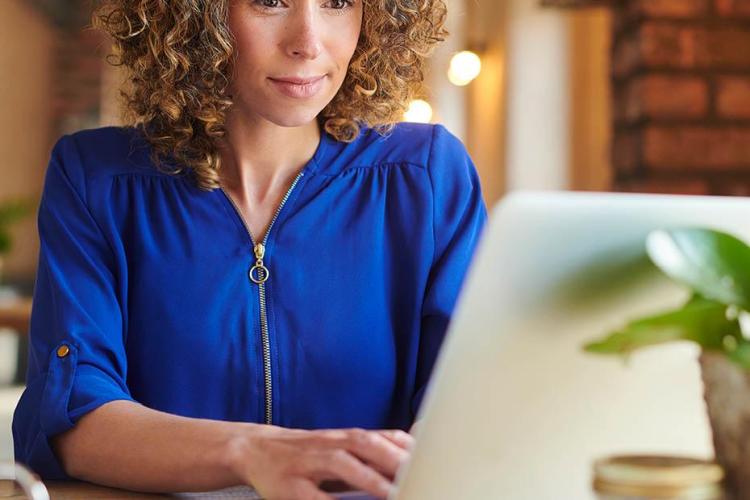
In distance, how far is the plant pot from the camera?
53cm

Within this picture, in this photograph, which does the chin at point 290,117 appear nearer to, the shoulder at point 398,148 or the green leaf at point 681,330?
the shoulder at point 398,148

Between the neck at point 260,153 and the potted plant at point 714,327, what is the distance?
717 mm

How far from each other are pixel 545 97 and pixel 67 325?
3486 millimetres

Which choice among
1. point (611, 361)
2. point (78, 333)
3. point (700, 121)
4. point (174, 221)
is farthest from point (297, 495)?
point (700, 121)

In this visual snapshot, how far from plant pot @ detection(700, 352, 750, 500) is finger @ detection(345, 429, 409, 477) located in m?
0.21

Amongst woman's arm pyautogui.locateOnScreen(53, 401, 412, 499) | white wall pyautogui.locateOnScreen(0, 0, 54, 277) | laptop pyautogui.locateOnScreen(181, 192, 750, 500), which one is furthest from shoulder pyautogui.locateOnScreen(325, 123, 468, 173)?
white wall pyautogui.locateOnScreen(0, 0, 54, 277)

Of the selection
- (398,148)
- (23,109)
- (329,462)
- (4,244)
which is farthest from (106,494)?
(23,109)

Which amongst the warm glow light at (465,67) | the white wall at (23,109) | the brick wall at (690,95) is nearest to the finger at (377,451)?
the brick wall at (690,95)

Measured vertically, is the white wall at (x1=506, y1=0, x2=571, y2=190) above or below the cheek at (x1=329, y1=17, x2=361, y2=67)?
below

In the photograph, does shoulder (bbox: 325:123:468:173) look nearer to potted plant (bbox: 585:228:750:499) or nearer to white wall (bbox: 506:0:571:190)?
potted plant (bbox: 585:228:750:499)

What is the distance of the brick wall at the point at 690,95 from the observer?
2721 mm

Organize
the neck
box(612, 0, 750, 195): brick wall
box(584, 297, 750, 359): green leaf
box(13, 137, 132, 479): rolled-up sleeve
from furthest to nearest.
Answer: box(612, 0, 750, 195): brick wall < the neck < box(13, 137, 132, 479): rolled-up sleeve < box(584, 297, 750, 359): green leaf

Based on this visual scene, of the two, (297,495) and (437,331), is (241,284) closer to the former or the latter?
(437,331)

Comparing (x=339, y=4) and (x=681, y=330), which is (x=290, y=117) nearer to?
(x=339, y=4)
